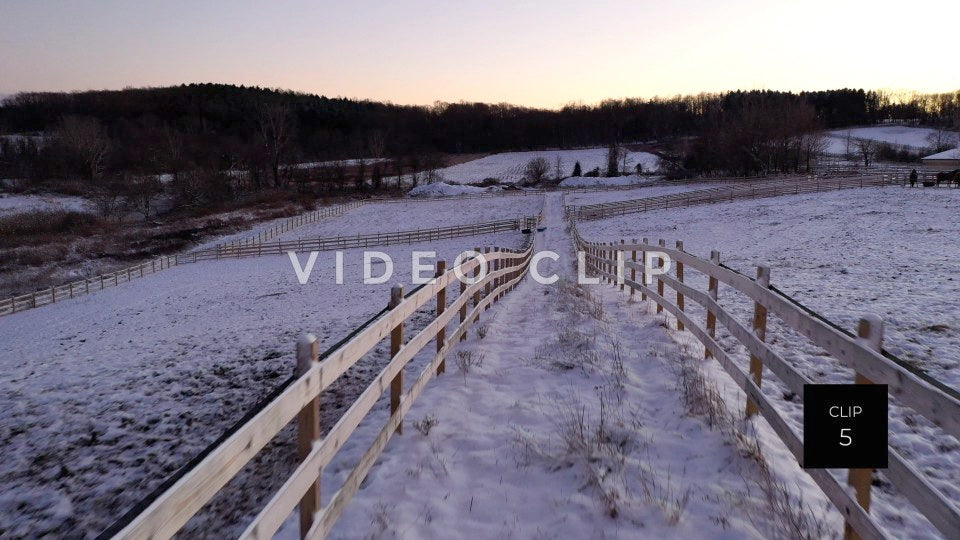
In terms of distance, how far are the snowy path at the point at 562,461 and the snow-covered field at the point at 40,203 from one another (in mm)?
67635

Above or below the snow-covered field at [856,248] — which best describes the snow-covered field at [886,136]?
above

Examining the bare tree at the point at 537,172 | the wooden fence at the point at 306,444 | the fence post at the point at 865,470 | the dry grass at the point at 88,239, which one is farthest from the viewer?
the bare tree at the point at 537,172

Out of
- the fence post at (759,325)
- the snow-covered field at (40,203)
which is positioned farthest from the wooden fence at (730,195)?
the snow-covered field at (40,203)

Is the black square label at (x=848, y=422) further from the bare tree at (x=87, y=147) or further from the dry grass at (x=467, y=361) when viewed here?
the bare tree at (x=87, y=147)

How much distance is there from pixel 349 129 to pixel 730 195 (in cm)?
13382

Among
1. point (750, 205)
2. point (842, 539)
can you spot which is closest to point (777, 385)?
point (842, 539)

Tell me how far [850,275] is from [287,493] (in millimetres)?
16080

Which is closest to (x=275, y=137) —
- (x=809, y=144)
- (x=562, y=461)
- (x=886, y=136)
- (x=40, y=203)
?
(x=40, y=203)

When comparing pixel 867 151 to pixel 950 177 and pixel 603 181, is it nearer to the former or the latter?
pixel 603 181

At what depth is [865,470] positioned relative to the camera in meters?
2.83

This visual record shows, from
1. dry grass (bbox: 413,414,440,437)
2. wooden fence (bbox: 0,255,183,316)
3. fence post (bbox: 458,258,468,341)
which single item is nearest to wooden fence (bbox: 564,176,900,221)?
wooden fence (bbox: 0,255,183,316)

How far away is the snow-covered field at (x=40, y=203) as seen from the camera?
2295 inches

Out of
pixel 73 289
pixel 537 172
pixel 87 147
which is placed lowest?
pixel 73 289

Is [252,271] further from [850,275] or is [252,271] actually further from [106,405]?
[850,275]
